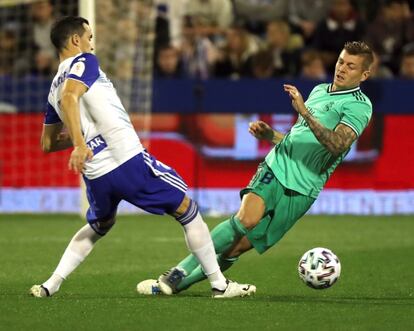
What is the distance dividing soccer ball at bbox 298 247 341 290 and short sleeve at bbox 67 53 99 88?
6.43ft

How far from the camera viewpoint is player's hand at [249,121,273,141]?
860 centimetres

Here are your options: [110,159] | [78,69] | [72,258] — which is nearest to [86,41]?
[78,69]

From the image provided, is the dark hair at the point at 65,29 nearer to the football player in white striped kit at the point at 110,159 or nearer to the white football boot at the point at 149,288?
the football player in white striped kit at the point at 110,159

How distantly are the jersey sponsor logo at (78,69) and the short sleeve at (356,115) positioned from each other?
187 centimetres

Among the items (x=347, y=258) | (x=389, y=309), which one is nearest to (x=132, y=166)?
(x=389, y=309)

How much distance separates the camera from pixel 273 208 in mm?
8484

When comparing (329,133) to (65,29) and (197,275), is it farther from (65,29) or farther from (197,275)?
(65,29)

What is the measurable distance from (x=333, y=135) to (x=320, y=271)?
3.08 feet

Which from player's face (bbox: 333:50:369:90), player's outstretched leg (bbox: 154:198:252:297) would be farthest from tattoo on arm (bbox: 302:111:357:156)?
player's outstretched leg (bbox: 154:198:252:297)

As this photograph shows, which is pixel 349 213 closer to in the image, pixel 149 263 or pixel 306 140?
pixel 149 263

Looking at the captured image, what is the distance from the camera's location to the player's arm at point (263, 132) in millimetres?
8602

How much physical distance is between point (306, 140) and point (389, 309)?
1507 mm

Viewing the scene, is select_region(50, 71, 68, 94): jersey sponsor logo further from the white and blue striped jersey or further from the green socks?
the green socks

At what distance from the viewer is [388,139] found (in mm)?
16297
